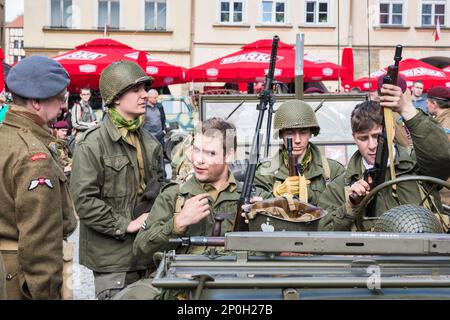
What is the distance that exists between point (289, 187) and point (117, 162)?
1019mm

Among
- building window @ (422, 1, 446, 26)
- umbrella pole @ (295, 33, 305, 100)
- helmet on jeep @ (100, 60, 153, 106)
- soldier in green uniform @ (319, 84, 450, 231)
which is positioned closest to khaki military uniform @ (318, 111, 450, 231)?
soldier in green uniform @ (319, 84, 450, 231)

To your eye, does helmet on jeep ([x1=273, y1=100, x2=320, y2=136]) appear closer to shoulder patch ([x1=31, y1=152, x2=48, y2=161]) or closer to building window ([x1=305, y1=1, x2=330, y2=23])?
shoulder patch ([x1=31, y1=152, x2=48, y2=161])

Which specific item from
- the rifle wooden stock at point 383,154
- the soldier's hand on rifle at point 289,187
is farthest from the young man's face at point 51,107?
the rifle wooden stock at point 383,154

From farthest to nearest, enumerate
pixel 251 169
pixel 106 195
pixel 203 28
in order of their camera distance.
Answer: pixel 203 28
pixel 106 195
pixel 251 169

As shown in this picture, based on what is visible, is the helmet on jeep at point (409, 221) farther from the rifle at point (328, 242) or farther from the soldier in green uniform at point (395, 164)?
the soldier in green uniform at point (395, 164)

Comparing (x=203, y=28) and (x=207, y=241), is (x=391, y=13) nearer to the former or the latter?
(x=203, y=28)

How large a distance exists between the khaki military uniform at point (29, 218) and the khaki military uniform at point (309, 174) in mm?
1484

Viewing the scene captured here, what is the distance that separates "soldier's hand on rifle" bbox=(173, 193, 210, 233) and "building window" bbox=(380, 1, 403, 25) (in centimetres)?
3157

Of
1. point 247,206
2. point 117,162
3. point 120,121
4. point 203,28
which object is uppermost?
point 203,28

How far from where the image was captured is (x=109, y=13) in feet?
109

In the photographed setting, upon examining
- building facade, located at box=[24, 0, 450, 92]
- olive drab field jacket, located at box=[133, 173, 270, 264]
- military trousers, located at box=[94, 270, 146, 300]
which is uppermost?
building facade, located at box=[24, 0, 450, 92]

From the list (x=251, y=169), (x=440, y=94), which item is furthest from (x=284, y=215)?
(x=440, y=94)

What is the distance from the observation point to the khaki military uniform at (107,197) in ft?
16.1

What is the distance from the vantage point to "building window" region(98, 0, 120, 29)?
33.3 m
